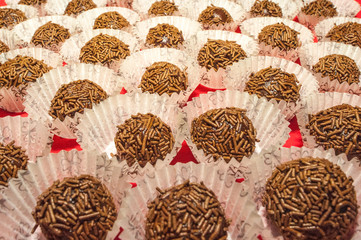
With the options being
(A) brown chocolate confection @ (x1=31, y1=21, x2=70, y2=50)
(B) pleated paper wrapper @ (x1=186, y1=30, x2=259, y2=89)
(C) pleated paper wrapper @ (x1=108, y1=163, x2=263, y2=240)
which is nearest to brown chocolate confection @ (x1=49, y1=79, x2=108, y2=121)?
(C) pleated paper wrapper @ (x1=108, y1=163, x2=263, y2=240)

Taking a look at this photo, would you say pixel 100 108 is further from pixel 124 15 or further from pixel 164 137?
pixel 124 15

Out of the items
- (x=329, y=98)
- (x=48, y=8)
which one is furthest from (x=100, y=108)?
(x=48, y=8)

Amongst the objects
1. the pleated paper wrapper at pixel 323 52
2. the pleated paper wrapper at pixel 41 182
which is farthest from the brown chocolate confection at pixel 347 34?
the pleated paper wrapper at pixel 41 182

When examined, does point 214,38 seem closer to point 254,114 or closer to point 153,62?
point 153,62

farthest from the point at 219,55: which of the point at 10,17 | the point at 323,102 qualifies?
the point at 10,17

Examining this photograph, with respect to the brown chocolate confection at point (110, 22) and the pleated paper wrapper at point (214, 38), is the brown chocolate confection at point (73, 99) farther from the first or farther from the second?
the brown chocolate confection at point (110, 22)

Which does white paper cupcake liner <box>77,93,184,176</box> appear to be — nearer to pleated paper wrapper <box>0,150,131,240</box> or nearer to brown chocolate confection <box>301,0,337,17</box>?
pleated paper wrapper <box>0,150,131,240</box>
